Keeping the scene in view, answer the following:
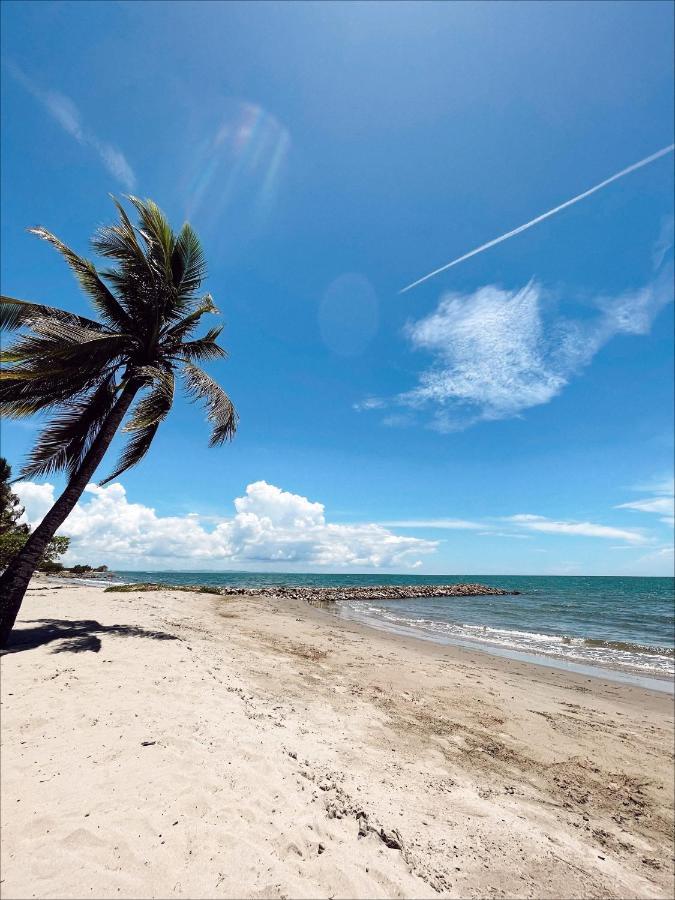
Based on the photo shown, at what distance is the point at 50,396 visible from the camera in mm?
9391

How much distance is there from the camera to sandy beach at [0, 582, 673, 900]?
302cm

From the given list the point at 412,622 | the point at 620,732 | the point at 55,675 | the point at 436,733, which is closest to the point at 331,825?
the point at 436,733

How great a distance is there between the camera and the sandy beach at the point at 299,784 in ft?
9.92

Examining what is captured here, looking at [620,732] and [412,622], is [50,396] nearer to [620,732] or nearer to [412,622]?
[620,732]

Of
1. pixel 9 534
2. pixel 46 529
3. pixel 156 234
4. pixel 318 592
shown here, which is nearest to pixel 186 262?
pixel 156 234

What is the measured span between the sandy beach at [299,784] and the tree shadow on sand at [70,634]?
98 millimetres

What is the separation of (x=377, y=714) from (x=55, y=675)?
555cm

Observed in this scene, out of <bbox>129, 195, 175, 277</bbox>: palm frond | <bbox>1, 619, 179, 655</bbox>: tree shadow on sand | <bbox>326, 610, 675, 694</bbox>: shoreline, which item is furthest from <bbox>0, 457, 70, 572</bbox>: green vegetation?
<bbox>326, 610, 675, 694</bbox>: shoreline

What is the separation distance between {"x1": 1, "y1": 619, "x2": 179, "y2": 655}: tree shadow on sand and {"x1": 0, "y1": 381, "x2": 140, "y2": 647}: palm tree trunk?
1.61 feet

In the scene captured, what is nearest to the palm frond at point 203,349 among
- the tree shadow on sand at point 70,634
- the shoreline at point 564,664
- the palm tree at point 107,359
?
the palm tree at point 107,359

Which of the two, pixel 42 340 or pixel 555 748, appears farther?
pixel 42 340

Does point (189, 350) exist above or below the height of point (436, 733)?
above

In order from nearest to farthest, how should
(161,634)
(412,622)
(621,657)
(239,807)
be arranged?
(239,807)
(161,634)
(621,657)
(412,622)

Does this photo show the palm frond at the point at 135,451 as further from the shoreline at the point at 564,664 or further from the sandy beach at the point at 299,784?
the shoreline at the point at 564,664
